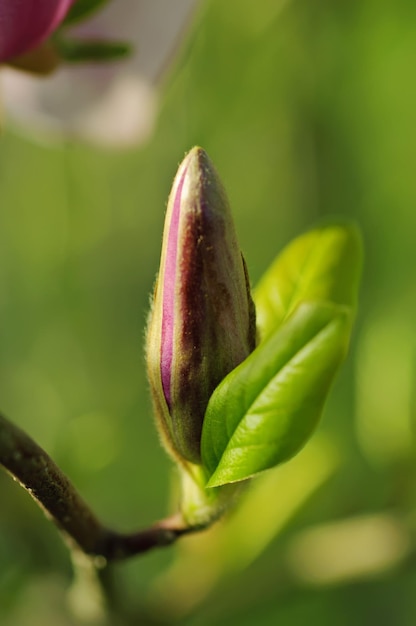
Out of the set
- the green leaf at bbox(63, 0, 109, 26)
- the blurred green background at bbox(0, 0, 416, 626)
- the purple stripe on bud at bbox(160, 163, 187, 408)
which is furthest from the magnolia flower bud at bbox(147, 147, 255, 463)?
the blurred green background at bbox(0, 0, 416, 626)

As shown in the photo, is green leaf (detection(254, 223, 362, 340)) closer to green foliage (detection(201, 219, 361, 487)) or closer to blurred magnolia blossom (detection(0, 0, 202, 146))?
green foliage (detection(201, 219, 361, 487))

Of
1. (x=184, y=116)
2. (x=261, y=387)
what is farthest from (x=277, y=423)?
(x=184, y=116)

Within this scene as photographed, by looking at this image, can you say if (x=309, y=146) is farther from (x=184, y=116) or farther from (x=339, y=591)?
(x=339, y=591)

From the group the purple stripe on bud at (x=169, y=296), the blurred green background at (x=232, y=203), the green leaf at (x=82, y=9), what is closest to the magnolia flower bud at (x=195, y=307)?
the purple stripe on bud at (x=169, y=296)

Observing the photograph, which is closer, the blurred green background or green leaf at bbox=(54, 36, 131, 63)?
green leaf at bbox=(54, 36, 131, 63)

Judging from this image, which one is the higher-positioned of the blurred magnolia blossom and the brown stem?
the blurred magnolia blossom

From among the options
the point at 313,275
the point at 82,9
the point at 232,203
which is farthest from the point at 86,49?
the point at 232,203

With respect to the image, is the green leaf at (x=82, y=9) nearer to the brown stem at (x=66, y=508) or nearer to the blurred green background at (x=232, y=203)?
the brown stem at (x=66, y=508)
